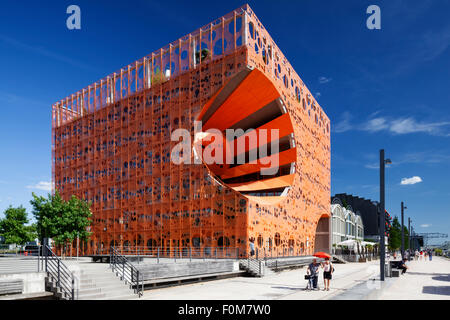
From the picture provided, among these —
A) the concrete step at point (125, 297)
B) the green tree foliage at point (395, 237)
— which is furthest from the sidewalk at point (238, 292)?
the green tree foliage at point (395, 237)

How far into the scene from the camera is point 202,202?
35.4 metres

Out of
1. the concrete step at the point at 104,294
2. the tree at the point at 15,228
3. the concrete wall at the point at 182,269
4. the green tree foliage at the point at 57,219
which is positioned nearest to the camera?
the concrete step at the point at 104,294

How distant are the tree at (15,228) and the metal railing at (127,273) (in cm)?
2596

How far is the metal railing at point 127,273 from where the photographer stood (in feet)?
51.9

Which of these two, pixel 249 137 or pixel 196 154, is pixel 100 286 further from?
pixel 249 137

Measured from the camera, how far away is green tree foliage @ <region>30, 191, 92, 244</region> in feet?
118

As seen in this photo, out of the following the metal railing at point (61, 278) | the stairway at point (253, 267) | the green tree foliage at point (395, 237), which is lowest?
the green tree foliage at point (395, 237)

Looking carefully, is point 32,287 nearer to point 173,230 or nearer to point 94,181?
point 173,230

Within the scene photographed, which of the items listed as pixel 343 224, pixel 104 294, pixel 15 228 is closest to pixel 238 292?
pixel 104 294

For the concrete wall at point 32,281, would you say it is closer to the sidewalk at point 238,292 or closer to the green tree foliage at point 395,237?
the sidewalk at point 238,292

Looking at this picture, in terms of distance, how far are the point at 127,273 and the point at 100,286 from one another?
5.48ft

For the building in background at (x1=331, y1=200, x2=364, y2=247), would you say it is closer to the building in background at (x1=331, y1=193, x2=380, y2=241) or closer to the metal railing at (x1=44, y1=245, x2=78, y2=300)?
the building in background at (x1=331, y1=193, x2=380, y2=241)

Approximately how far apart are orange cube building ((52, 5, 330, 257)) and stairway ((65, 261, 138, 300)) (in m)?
17.5

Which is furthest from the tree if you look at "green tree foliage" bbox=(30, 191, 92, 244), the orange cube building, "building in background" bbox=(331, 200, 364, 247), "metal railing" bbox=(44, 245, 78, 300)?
"building in background" bbox=(331, 200, 364, 247)
